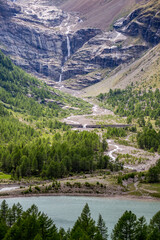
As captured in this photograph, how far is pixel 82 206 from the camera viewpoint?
249ft

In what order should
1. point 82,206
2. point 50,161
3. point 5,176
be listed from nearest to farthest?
1. point 82,206
2. point 5,176
3. point 50,161

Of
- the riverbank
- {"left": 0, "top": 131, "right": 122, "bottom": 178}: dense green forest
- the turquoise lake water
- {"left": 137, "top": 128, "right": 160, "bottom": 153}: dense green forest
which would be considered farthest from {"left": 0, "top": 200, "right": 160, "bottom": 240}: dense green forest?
Answer: {"left": 137, "top": 128, "right": 160, "bottom": 153}: dense green forest

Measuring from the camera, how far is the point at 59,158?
114500mm

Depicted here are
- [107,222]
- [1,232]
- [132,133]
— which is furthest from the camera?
[132,133]

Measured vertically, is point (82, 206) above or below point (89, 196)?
below

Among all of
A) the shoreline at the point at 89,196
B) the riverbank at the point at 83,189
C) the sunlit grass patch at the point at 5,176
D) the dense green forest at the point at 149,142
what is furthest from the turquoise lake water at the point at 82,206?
the dense green forest at the point at 149,142

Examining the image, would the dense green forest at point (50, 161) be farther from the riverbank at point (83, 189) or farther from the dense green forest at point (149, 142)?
the dense green forest at point (149, 142)

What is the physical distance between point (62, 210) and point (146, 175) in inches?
1535

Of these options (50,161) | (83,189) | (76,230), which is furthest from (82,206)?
(50,161)

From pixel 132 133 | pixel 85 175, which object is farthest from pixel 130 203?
pixel 132 133

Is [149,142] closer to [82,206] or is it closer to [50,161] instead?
[50,161]

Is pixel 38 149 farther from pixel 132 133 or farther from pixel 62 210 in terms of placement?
pixel 132 133

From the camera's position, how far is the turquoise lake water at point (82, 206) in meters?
66.9

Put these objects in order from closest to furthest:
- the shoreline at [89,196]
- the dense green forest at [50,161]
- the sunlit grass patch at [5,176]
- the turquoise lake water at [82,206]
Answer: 1. the turquoise lake water at [82,206]
2. the shoreline at [89,196]
3. the sunlit grass patch at [5,176]
4. the dense green forest at [50,161]
